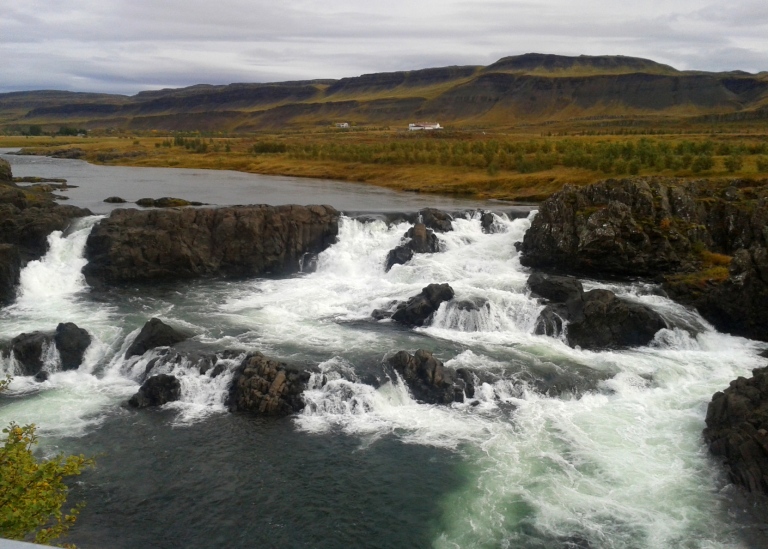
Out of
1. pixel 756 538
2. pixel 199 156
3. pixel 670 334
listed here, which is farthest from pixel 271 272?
pixel 199 156

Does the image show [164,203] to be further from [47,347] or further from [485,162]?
[485,162]

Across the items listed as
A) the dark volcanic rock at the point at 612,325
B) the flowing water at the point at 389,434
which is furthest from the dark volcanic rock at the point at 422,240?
the dark volcanic rock at the point at 612,325

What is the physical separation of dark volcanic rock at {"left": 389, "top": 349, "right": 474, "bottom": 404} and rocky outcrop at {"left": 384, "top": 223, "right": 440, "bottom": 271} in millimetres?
17461

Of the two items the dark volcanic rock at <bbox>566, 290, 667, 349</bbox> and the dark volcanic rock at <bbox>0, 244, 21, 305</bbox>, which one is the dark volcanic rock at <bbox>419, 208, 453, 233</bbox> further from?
the dark volcanic rock at <bbox>0, 244, 21, 305</bbox>

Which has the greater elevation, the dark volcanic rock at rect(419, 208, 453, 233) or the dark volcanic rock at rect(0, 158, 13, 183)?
the dark volcanic rock at rect(0, 158, 13, 183)

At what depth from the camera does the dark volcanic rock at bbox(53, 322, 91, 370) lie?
29.3 meters

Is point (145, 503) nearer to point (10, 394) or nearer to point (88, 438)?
point (88, 438)

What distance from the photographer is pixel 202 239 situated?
1818 inches

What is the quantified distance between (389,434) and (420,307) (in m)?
11.8

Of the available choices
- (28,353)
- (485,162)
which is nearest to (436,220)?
(28,353)

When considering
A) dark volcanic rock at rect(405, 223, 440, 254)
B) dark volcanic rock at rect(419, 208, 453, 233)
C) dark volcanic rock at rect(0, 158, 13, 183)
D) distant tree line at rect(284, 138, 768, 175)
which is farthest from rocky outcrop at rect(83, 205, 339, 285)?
distant tree line at rect(284, 138, 768, 175)

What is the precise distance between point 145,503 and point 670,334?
25.5 meters

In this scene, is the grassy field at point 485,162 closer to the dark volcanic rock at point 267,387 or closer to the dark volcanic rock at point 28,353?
the dark volcanic rock at point 267,387

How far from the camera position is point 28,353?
28859mm
